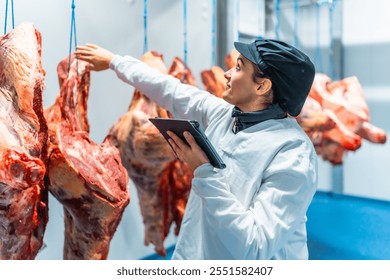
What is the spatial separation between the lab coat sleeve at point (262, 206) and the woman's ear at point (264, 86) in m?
0.21

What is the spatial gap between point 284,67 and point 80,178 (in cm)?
72

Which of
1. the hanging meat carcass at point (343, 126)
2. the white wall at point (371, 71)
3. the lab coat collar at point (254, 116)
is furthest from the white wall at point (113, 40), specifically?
the white wall at point (371, 71)

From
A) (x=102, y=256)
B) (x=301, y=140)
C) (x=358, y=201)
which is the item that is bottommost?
(x=358, y=201)

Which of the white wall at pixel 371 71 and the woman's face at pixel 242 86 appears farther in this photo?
the white wall at pixel 371 71

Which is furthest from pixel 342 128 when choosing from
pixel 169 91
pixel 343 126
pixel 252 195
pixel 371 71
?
pixel 371 71

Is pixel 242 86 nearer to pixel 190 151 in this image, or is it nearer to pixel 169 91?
pixel 190 151

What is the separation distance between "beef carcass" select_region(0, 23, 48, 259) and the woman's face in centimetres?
57

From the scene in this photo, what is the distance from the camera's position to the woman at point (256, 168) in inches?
47.6

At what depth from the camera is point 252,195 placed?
1326mm

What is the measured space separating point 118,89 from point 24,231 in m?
1.69

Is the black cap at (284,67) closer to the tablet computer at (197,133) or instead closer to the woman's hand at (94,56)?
the tablet computer at (197,133)

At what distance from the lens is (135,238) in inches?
123
